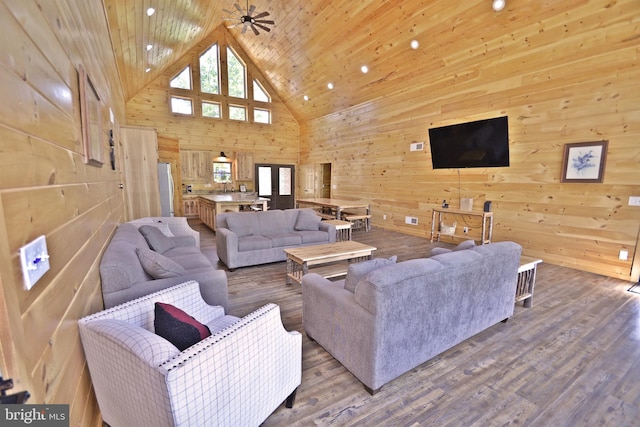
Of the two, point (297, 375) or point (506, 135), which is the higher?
point (506, 135)

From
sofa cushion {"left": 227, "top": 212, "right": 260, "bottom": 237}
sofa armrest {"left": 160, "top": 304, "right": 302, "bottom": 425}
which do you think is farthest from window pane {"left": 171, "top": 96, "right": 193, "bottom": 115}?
sofa armrest {"left": 160, "top": 304, "right": 302, "bottom": 425}

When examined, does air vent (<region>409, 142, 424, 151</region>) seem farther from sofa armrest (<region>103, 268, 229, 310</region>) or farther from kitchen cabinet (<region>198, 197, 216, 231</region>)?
sofa armrest (<region>103, 268, 229, 310</region>)

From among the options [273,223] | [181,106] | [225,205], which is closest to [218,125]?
[181,106]

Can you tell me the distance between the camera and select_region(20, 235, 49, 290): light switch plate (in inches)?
28.8

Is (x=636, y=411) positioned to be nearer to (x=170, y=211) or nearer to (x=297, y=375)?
(x=297, y=375)

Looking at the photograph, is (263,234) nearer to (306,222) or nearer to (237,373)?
(306,222)

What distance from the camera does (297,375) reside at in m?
1.72

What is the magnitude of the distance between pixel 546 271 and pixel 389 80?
494cm

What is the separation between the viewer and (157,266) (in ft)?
7.14

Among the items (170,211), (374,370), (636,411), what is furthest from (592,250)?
(170,211)

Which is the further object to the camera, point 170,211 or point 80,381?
point 170,211

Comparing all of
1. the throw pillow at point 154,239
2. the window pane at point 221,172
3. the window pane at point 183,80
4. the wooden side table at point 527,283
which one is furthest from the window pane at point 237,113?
the wooden side table at point 527,283

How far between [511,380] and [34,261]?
2.68 meters

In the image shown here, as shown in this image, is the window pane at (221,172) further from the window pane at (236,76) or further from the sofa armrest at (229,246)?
the sofa armrest at (229,246)
